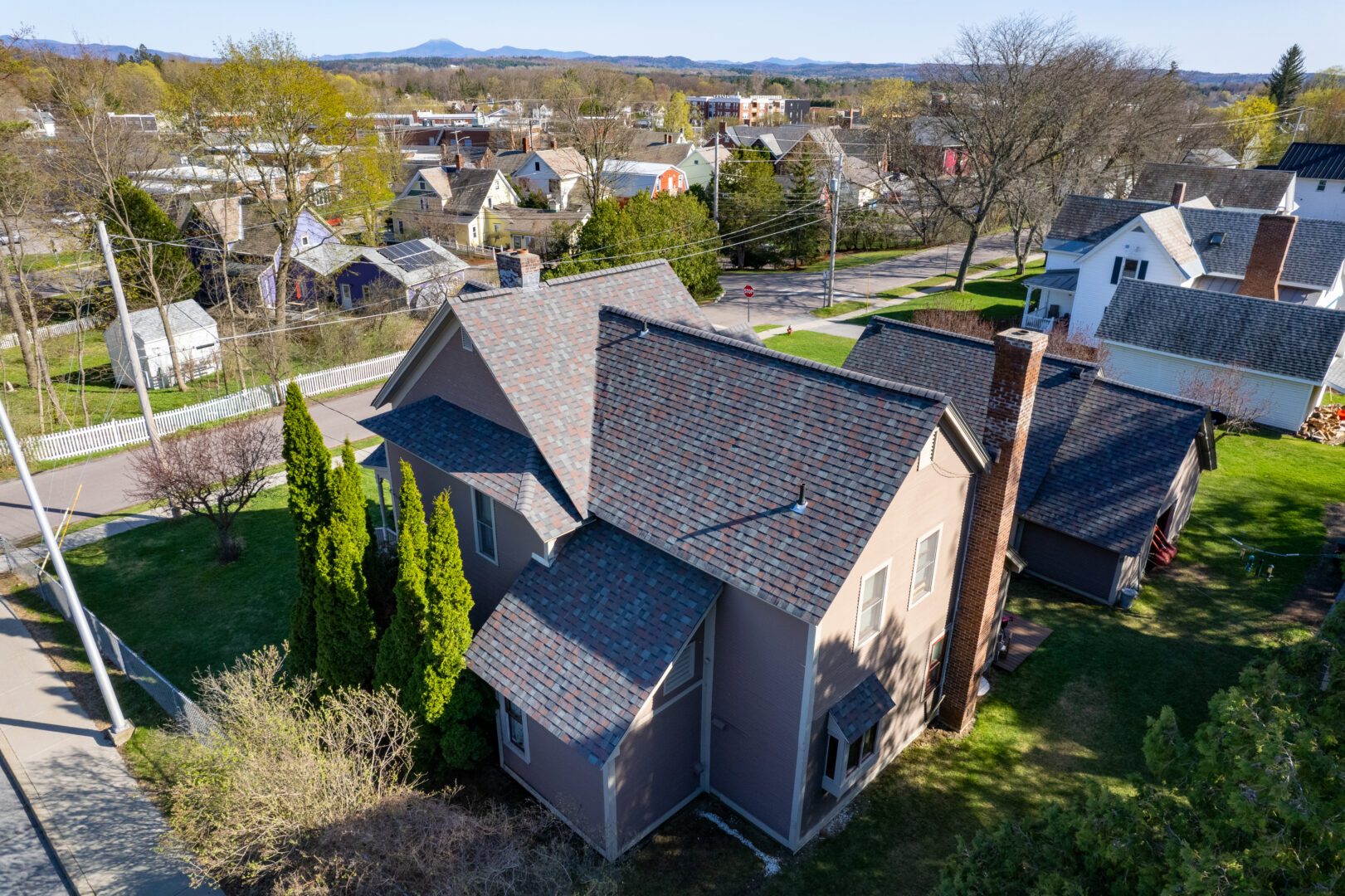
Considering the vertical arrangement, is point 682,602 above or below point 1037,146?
below

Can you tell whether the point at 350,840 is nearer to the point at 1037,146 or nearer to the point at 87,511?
the point at 87,511

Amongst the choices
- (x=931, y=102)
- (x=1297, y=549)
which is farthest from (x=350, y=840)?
(x=931, y=102)

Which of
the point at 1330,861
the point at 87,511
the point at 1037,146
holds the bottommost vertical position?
the point at 87,511

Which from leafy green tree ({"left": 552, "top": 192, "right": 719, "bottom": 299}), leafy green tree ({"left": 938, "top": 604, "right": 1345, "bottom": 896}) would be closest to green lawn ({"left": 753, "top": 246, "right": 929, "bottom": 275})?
leafy green tree ({"left": 552, "top": 192, "right": 719, "bottom": 299})

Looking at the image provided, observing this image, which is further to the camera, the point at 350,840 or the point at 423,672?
the point at 423,672

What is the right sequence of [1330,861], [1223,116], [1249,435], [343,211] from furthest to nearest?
[1223,116], [343,211], [1249,435], [1330,861]

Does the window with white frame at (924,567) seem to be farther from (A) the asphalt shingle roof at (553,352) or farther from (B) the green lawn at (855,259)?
(B) the green lawn at (855,259)
